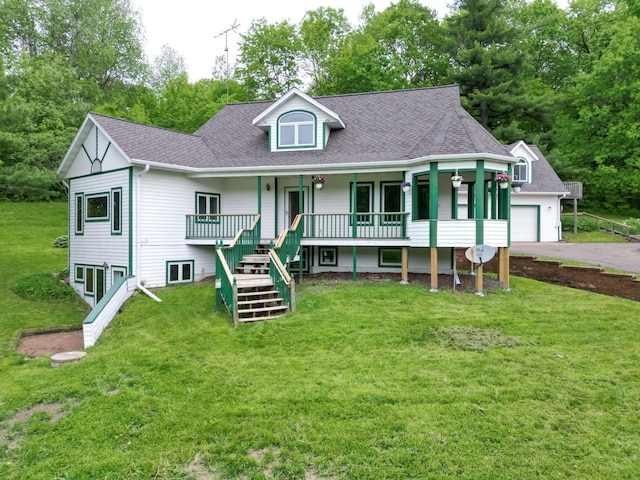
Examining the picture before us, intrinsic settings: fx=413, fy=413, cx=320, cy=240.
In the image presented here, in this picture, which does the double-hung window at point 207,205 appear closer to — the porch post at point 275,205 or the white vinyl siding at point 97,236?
the porch post at point 275,205

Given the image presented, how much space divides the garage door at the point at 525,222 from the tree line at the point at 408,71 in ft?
23.8

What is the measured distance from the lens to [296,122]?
587 inches

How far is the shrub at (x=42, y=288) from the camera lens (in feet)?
47.0

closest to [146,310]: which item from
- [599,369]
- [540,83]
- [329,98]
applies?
[599,369]

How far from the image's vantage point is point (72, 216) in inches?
603

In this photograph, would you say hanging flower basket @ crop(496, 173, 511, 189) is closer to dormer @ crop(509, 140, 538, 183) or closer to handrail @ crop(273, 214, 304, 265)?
handrail @ crop(273, 214, 304, 265)

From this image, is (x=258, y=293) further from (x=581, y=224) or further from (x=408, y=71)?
(x=408, y=71)

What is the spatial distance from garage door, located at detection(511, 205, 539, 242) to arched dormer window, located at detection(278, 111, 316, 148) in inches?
530

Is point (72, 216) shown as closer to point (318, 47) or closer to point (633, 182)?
point (318, 47)

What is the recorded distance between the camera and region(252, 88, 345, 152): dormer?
14.7 meters

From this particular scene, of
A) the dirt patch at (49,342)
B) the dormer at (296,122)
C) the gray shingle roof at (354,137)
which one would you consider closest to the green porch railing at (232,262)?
the gray shingle roof at (354,137)

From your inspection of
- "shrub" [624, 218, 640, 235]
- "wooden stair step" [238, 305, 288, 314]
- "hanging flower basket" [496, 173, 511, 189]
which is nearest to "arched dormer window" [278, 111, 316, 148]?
"hanging flower basket" [496, 173, 511, 189]

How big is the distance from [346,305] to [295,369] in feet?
12.1

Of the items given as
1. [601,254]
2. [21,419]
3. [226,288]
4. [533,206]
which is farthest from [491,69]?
[21,419]
